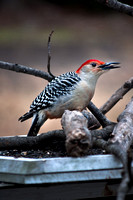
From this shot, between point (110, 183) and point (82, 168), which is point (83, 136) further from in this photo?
point (110, 183)

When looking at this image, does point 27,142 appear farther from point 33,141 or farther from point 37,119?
point 37,119

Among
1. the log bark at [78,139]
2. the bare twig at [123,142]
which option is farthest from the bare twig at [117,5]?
the log bark at [78,139]

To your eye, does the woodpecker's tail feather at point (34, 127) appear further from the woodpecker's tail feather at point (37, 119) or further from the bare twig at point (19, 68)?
the bare twig at point (19, 68)

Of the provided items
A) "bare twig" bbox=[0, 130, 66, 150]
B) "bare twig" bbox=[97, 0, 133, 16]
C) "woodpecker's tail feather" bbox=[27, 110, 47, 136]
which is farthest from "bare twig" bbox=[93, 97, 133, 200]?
"bare twig" bbox=[97, 0, 133, 16]

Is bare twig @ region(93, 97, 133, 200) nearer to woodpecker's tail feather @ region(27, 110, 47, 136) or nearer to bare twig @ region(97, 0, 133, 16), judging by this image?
woodpecker's tail feather @ region(27, 110, 47, 136)

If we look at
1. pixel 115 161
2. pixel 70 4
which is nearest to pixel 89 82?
pixel 115 161

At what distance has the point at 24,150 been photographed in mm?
2746

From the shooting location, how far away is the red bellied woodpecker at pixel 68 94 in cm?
290

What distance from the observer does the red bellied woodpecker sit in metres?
2.90

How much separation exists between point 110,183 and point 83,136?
33 cm

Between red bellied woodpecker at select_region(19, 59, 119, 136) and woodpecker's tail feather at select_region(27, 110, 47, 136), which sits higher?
red bellied woodpecker at select_region(19, 59, 119, 136)

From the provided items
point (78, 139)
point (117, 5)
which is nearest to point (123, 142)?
point (78, 139)

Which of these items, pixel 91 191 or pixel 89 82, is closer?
pixel 91 191

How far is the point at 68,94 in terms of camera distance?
2914 millimetres
